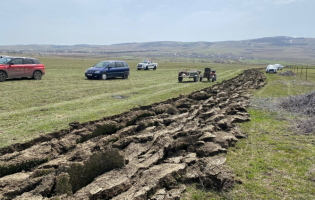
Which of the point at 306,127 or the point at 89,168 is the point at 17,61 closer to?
the point at 89,168

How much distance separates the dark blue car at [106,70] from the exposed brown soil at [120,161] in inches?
530

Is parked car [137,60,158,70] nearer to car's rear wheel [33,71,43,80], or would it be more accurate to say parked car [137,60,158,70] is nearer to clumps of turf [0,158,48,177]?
car's rear wheel [33,71,43,80]

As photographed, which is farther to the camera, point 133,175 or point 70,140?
point 70,140

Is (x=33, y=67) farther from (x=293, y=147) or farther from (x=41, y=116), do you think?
(x=293, y=147)

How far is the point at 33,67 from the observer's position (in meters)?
18.4

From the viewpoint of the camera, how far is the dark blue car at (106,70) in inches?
806

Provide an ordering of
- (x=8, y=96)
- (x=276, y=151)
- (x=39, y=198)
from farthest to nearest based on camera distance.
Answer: (x=8, y=96), (x=276, y=151), (x=39, y=198)

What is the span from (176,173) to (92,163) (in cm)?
163

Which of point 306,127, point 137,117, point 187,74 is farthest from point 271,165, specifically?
point 187,74

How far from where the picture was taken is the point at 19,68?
17.6 metres

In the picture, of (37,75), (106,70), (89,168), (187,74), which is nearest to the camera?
(89,168)

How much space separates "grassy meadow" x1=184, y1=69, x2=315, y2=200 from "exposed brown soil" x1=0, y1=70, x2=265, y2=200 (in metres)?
0.27

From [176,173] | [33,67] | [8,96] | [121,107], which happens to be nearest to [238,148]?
[176,173]

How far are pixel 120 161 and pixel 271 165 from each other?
3.30 meters
